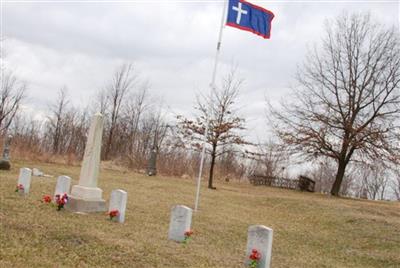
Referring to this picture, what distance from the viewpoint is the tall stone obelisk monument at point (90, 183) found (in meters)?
9.95

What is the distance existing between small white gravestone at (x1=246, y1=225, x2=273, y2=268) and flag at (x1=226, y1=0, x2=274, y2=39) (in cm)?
836

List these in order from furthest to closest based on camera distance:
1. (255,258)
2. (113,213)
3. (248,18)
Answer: (248,18)
(113,213)
(255,258)

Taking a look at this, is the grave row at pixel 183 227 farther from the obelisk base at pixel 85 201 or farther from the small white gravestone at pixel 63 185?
the obelisk base at pixel 85 201

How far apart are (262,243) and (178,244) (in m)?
1.84

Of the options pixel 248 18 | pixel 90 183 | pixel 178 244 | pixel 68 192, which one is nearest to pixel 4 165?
pixel 68 192

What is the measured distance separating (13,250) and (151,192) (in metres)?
11.4

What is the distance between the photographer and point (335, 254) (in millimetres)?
10445

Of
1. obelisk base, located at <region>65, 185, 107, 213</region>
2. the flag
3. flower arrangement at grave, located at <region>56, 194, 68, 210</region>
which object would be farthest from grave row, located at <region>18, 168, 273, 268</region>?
the flag

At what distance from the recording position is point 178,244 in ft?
27.0

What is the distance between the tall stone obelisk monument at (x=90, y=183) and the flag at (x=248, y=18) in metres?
5.76

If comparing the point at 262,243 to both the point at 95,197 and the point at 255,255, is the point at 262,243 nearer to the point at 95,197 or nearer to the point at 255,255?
the point at 255,255

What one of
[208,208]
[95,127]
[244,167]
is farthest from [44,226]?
[244,167]

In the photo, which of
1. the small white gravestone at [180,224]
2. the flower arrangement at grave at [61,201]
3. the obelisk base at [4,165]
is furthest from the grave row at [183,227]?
the obelisk base at [4,165]

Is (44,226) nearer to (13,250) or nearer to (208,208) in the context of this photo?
(13,250)
